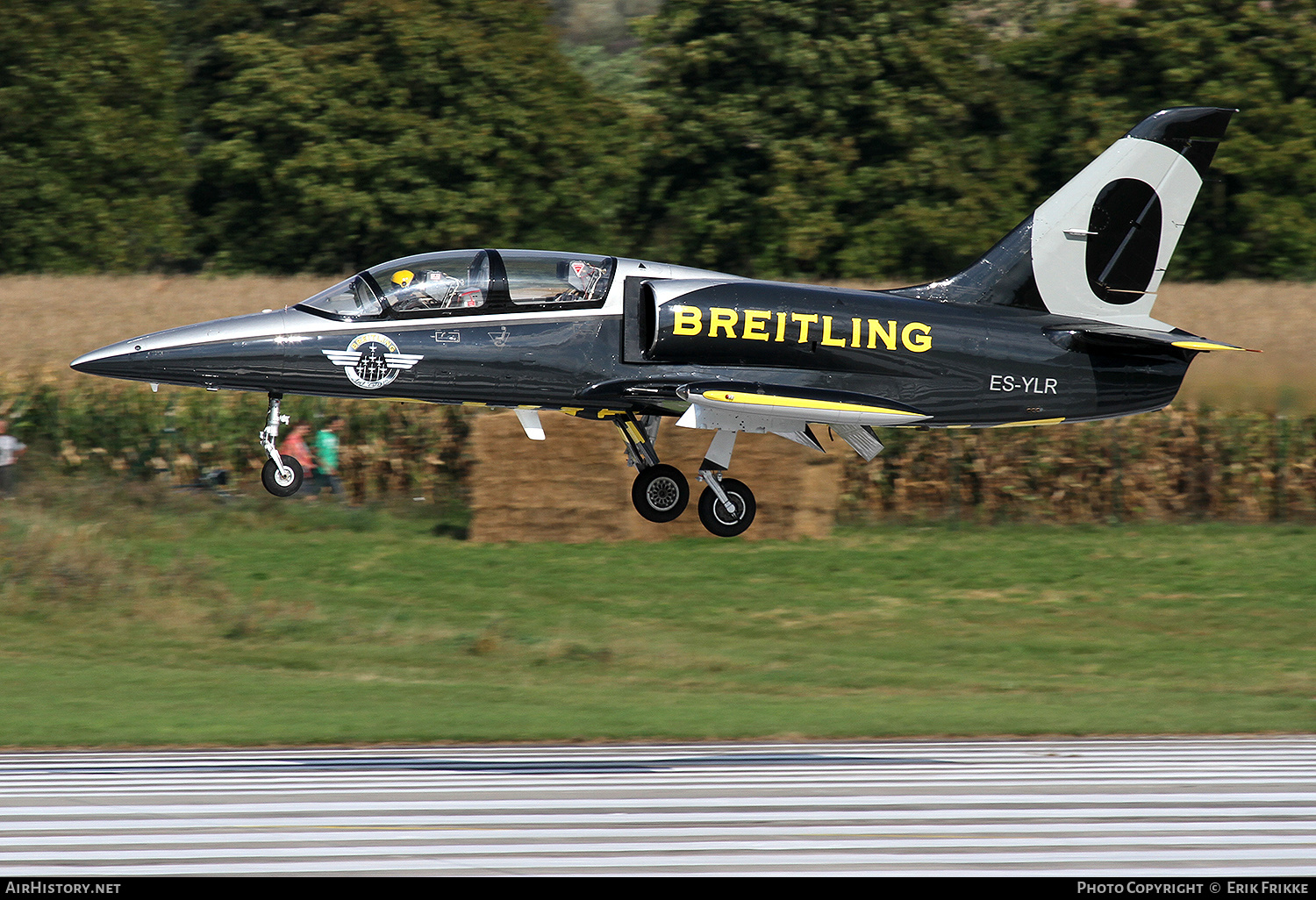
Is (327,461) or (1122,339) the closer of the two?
(1122,339)

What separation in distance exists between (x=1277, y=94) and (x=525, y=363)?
48.5 meters

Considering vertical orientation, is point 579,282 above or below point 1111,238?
below

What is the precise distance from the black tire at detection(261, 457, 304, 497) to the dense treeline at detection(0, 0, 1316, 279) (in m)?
38.9

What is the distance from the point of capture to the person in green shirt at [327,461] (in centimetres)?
3572

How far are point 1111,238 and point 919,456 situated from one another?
18905 mm

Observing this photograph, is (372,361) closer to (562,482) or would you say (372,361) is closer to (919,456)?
(562,482)

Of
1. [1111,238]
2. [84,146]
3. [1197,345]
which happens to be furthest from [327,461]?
[84,146]

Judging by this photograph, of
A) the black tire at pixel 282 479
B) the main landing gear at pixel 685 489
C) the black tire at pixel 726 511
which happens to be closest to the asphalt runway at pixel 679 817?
the black tire at pixel 726 511

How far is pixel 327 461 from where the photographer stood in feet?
117

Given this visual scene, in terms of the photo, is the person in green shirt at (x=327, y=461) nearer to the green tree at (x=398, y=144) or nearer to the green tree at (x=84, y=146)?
the green tree at (x=398, y=144)

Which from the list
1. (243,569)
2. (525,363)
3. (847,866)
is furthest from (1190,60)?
(847,866)

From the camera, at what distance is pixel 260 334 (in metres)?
16.5

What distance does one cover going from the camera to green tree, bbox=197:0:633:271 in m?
54.9

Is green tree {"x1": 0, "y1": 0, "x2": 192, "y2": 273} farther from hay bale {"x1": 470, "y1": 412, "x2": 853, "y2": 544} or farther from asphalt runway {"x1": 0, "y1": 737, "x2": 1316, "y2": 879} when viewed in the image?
asphalt runway {"x1": 0, "y1": 737, "x2": 1316, "y2": 879}
